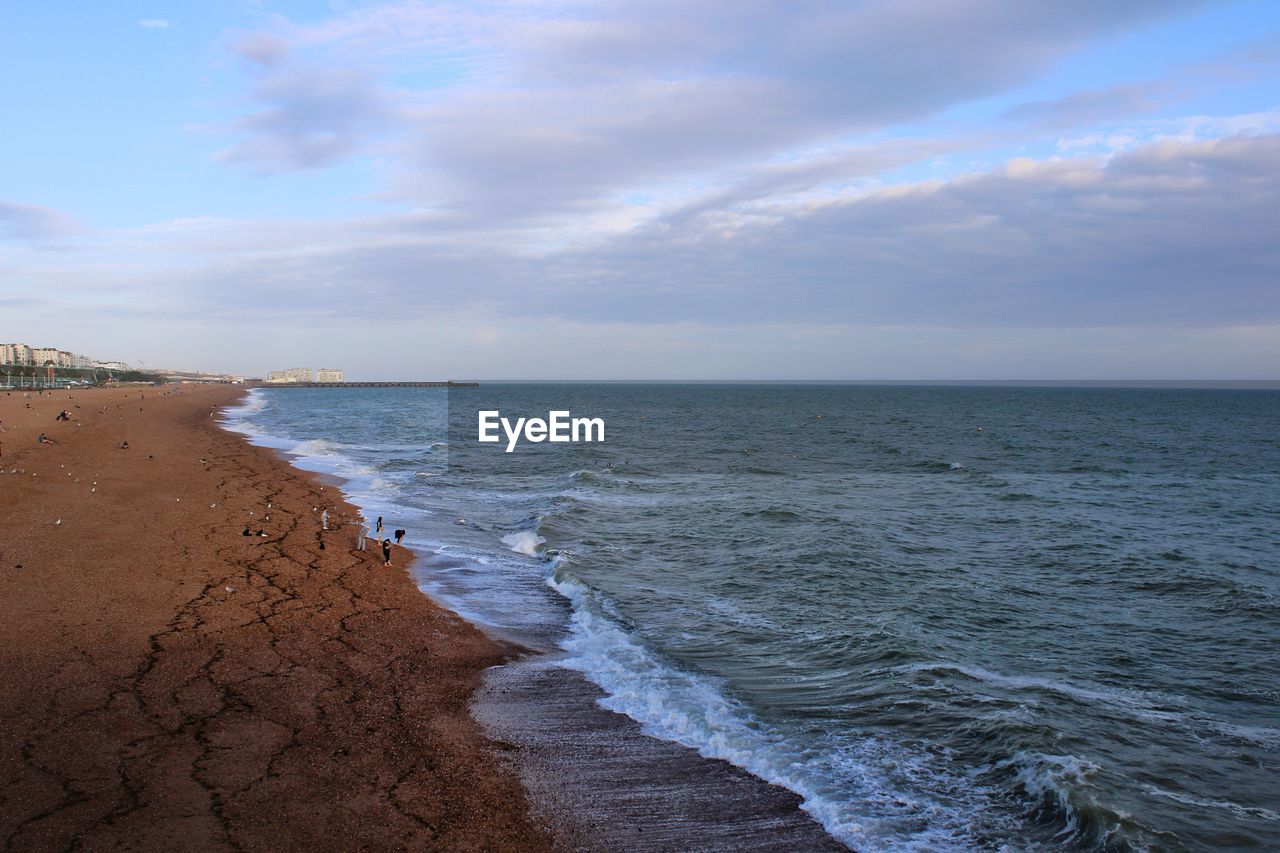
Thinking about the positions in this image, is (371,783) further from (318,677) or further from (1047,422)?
(1047,422)

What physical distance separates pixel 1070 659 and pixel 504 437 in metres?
66.4

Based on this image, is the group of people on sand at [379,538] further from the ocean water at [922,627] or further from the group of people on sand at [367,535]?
the ocean water at [922,627]

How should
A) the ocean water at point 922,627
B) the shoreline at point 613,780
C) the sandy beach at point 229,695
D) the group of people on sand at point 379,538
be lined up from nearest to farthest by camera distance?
the sandy beach at point 229,695 → the shoreline at point 613,780 → the ocean water at point 922,627 → the group of people on sand at point 379,538

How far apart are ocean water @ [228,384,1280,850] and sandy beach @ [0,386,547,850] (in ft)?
9.13

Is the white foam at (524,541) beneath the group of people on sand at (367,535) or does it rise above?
beneath

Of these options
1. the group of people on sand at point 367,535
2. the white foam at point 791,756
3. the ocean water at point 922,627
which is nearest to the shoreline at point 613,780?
the white foam at point 791,756

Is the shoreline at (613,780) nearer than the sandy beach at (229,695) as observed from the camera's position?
No

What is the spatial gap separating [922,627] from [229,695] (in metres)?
14.0

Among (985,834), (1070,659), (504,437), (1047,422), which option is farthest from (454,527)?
(1047,422)

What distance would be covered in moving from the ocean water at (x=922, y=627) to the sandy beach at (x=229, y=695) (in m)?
2.78

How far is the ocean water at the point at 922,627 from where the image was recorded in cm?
1091

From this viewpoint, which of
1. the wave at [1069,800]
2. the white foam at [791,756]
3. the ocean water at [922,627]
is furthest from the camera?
the ocean water at [922,627]

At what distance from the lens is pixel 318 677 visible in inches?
533

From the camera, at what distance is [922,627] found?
18.0 m
